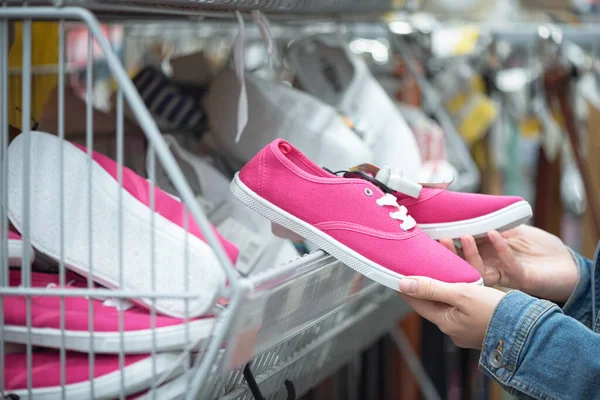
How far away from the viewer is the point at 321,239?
2.64 feet

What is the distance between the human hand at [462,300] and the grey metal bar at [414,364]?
3.76 ft

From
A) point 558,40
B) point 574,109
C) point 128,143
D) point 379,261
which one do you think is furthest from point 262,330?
point 574,109

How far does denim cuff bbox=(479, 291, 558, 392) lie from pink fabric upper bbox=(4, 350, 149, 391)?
0.35m

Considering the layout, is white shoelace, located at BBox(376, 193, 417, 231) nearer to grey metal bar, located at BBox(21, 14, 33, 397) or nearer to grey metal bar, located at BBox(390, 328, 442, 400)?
grey metal bar, located at BBox(21, 14, 33, 397)

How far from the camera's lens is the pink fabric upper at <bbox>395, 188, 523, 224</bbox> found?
3.00 feet

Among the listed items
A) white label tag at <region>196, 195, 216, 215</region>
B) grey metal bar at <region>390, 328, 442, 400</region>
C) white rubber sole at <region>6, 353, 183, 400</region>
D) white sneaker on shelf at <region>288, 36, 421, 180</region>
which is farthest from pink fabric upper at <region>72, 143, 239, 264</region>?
grey metal bar at <region>390, 328, 442, 400</region>

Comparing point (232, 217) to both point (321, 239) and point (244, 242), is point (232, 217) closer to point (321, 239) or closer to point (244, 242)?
point (244, 242)

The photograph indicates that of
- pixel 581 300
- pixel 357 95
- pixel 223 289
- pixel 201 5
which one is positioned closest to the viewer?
pixel 223 289

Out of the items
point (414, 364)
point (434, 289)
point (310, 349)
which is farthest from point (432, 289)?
point (414, 364)

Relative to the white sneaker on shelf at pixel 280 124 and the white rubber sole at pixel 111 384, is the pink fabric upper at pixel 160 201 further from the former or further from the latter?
the white sneaker on shelf at pixel 280 124

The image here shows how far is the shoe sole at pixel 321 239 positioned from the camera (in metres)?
0.80

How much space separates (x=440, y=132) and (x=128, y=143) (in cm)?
65

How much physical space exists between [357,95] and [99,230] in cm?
→ 74

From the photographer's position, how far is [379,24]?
1668mm
